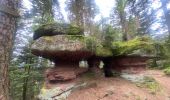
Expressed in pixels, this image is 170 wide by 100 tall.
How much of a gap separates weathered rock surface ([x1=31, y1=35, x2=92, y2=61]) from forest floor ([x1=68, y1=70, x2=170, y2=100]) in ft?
4.10

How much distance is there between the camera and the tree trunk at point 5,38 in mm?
5516

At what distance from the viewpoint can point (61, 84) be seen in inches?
336

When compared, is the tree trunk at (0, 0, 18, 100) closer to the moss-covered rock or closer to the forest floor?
the forest floor

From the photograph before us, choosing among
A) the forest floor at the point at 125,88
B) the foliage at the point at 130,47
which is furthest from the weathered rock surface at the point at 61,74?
the foliage at the point at 130,47

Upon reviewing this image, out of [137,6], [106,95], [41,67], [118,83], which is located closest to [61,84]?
[106,95]

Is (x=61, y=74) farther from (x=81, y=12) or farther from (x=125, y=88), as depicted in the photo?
(x=81, y=12)

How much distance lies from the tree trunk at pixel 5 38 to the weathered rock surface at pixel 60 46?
249cm

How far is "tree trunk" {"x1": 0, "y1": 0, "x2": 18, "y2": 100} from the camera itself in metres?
5.52

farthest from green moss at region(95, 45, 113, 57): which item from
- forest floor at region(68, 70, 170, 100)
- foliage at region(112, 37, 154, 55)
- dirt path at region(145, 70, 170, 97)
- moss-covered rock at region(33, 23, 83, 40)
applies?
dirt path at region(145, 70, 170, 97)

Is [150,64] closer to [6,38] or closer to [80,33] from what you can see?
[80,33]

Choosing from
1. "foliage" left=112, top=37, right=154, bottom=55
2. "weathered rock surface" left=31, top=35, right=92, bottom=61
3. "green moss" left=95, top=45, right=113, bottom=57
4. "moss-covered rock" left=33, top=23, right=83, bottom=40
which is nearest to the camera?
"weathered rock surface" left=31, top=35, right=92, bottom=61

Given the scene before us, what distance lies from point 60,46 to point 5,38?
2.80 metres

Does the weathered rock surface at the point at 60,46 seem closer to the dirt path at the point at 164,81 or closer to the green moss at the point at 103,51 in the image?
the green moss at the point at 103,51

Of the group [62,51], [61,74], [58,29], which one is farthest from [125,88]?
[58,29]
